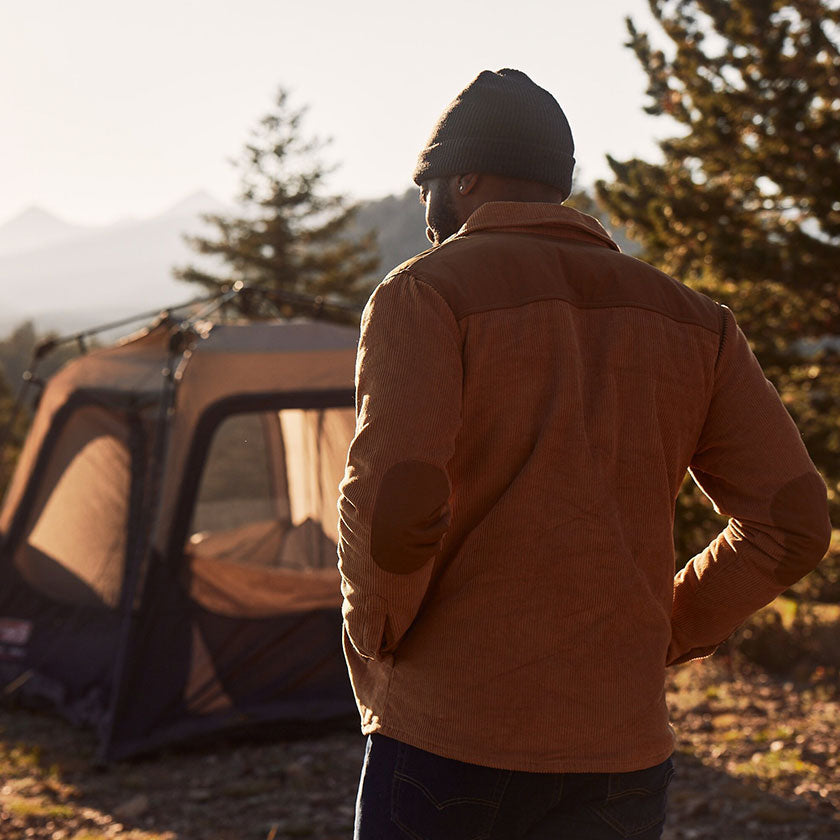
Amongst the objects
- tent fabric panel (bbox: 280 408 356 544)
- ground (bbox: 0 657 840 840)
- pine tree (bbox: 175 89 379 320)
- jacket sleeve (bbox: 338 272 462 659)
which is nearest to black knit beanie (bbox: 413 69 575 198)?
jacket sleeve (bbox: 338 272 462 659)

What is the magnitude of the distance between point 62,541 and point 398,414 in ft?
18.0

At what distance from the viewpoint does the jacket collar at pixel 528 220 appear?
1.59m

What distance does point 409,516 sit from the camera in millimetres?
1400

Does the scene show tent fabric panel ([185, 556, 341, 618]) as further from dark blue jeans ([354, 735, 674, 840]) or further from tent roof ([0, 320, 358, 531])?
dark blue jeans ([354, 735, 674, 840])

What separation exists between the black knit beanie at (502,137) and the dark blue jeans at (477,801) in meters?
0.88

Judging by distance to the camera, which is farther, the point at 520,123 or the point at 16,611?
the point at 16,611

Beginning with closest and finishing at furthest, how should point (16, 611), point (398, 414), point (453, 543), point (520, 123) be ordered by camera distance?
point (398, 414), point (453, 543), point (520, 123), point (16, 611)

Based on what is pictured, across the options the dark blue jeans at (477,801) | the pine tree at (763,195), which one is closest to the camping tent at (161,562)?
the pine tree at (763,195)

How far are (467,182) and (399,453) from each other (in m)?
0.52

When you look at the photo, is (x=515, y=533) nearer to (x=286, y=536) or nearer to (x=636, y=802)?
(x=636, y=802)

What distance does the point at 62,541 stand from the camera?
6.42m

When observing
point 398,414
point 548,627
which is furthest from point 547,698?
point 398,414

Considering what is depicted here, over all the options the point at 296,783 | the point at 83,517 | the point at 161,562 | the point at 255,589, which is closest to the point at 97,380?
the point at 83,517

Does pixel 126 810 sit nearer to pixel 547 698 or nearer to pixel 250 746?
pixel 250 746
